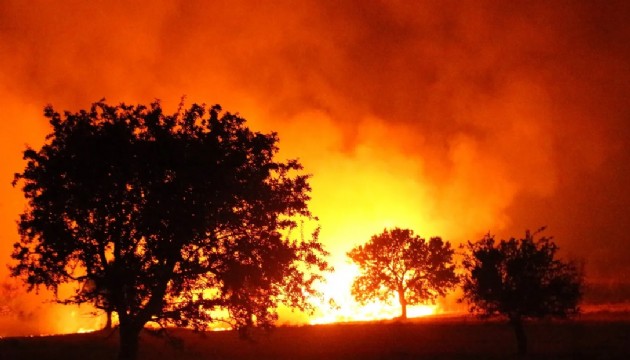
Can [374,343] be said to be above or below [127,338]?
below

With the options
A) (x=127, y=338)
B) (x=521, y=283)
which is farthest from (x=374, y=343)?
(x=127, y=338)

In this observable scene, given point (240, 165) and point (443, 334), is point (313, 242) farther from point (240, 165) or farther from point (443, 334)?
point (443, 334)

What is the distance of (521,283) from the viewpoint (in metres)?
42.2

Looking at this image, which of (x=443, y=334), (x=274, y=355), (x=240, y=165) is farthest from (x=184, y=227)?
(x=443, y=334)

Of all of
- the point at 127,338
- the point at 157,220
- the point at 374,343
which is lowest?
the point at 374,343

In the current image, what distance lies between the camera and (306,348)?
4916 centimetres

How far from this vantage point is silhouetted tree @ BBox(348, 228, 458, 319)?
82.6m

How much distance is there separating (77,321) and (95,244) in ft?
468

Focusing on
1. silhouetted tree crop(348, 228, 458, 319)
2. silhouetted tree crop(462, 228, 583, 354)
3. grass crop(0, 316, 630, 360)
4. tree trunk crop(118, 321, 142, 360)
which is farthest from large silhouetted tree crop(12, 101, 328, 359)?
silhouetted tree crop(348, 228, 458, 319)

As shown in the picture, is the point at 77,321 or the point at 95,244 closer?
the point at 95,244

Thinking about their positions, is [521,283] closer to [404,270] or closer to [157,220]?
[157,220]

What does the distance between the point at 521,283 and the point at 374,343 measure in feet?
54.6

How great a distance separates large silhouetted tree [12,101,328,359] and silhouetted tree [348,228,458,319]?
191 feet

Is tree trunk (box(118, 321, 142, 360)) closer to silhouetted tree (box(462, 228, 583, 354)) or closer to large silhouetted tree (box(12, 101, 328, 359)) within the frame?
large silhouetted tree (box(12, 101, 328, 359))
